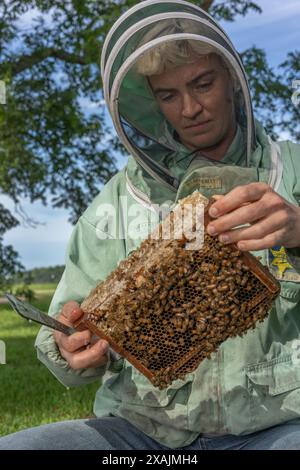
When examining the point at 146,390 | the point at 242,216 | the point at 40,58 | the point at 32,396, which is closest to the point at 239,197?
the point at 242,216

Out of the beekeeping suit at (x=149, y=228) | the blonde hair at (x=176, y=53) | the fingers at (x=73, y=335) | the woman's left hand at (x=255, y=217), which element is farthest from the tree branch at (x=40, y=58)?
the woman's left hand at (x=255, y=217)

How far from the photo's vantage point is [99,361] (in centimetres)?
233

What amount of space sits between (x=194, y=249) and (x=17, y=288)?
9.95 metres

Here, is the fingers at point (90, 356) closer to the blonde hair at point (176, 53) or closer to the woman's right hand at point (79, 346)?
the woman's right hand at point (79, 346)

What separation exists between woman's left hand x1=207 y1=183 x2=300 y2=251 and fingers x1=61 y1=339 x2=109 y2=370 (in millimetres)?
521

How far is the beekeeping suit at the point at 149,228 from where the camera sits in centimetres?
245

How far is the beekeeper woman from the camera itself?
243 cm

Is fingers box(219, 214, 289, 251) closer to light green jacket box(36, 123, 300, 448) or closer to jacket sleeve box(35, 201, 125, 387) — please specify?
light green jacket box(36, 123, 300, 448)

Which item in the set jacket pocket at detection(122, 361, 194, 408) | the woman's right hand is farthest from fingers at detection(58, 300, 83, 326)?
jacket pocket at detection(122, 361, 194, 408)

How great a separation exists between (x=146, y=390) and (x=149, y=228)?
593mm

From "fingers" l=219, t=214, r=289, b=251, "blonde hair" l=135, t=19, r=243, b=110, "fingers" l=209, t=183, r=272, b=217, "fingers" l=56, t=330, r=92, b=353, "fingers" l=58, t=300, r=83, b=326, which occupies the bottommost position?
"fingers" l=56, t=330, r=92, b=353

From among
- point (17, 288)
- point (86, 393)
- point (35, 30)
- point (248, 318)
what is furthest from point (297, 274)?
point (17, 288)

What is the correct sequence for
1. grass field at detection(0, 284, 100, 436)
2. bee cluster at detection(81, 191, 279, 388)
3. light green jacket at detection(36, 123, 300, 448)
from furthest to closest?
grass field at detection(0, 284, 100, 436) → light green jacket at detection(36, 123, 300, 448) → bee cluster at detection(81, 191, 279, 388)

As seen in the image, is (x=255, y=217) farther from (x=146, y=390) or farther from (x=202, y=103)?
(x=146, y=390)
